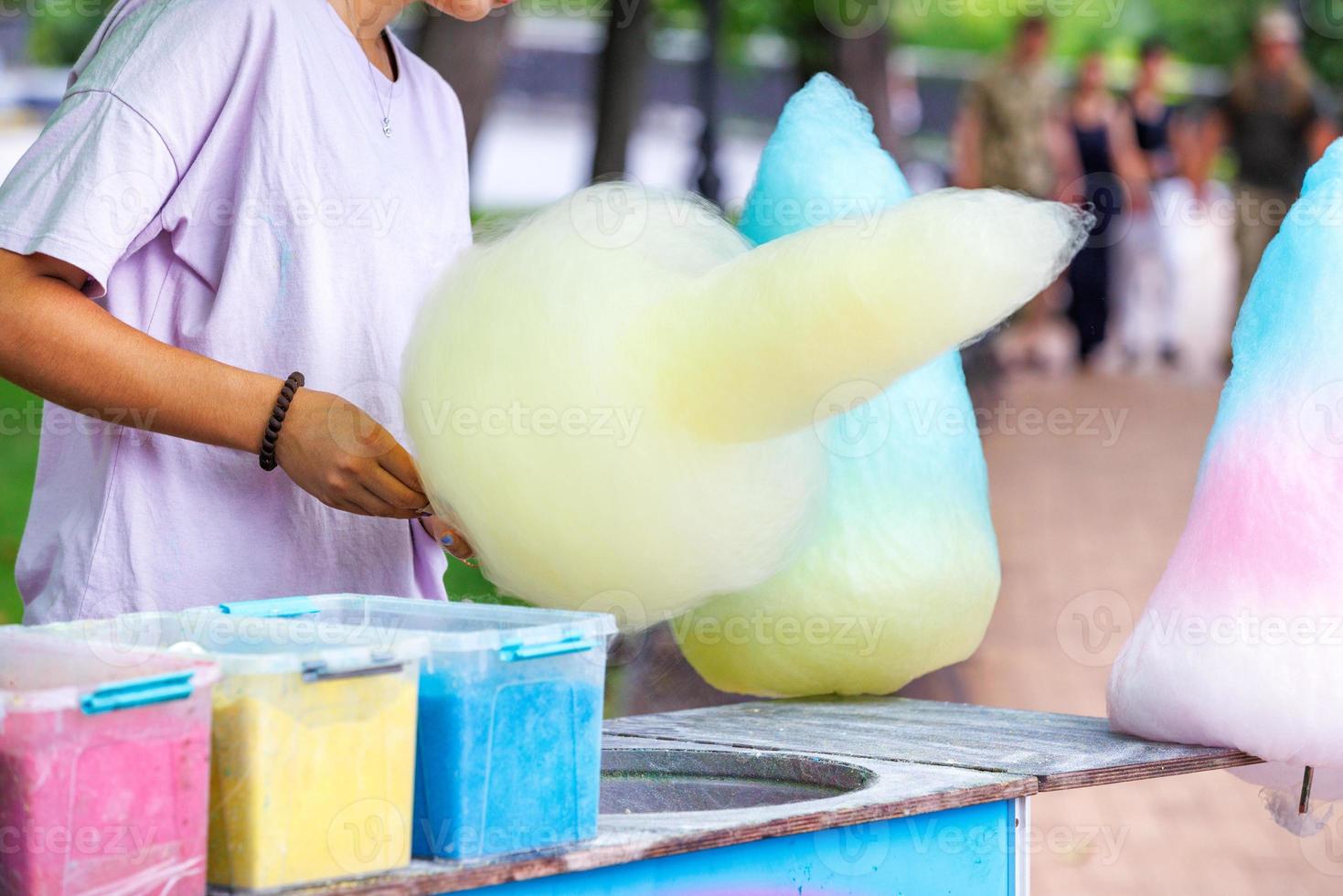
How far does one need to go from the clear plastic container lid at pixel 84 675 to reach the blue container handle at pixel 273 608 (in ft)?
0.57

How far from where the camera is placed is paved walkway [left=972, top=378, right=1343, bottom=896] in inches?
152

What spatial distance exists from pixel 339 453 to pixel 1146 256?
8305 millimetres

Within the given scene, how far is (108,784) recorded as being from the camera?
3.33 feet

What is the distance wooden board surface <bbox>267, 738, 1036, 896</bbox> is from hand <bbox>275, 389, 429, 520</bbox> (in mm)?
373

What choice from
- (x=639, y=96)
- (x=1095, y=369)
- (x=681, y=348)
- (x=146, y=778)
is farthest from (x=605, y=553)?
(x=1095, y=369)

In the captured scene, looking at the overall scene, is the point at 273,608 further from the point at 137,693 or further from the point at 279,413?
the point at 137,693

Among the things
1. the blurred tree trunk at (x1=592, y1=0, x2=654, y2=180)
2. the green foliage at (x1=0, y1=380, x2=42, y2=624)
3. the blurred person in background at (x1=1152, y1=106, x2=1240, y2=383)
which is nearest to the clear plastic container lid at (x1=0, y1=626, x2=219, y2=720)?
the green foliage at (x1=0, y1=380, x2=42, y2=624)

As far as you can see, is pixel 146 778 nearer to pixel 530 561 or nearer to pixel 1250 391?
pixel 530 561

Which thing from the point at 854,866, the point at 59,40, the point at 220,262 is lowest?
the point at 854,866

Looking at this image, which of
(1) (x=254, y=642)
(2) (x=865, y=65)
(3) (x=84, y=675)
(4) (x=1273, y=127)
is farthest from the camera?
(4) (x=1273, y=127)

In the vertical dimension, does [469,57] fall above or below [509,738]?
above

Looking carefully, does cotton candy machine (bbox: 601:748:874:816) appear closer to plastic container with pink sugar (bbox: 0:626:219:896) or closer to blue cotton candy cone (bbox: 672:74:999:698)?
blue cotton candy cone (bbox: 672:74:999:698)

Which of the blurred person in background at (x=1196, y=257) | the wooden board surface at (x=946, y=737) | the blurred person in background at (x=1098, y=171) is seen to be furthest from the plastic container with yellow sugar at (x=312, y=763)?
the blurred person in background at (x=1196, y=257)

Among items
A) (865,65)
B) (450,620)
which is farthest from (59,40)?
(450,620)
